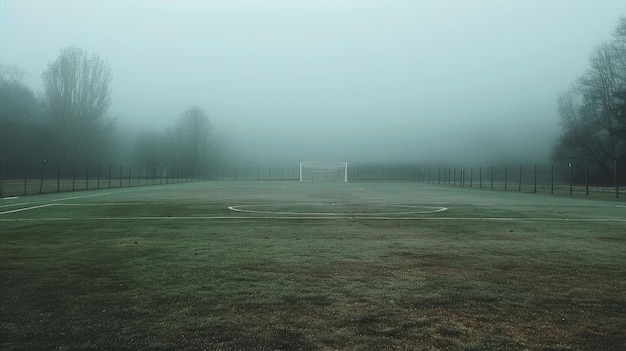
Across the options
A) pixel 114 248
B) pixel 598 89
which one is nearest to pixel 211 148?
pixel 598 89

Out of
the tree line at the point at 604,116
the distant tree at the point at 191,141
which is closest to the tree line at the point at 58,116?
the distant tree at the point at 191,141

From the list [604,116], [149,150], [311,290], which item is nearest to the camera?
[311,290]

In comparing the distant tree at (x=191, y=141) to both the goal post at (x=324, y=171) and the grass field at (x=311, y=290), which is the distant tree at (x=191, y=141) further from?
the grass field at (x=311, y=290)

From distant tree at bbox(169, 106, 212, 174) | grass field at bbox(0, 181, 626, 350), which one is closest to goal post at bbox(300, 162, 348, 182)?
distant tree at bbox(169, 106, 212, 174)

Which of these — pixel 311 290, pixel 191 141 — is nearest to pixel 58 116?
pixel 191 141

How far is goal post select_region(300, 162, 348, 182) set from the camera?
6353 cm

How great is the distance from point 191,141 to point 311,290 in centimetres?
6704

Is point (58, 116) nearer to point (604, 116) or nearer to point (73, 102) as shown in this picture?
point (73, 102)

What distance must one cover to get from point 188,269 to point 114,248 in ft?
6.28

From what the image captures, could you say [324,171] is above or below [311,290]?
above

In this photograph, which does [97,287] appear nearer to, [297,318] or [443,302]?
[297,318]

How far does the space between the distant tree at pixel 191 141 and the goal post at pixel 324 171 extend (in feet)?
51.8

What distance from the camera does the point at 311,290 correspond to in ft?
12.9

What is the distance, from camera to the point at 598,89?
37562 mm
